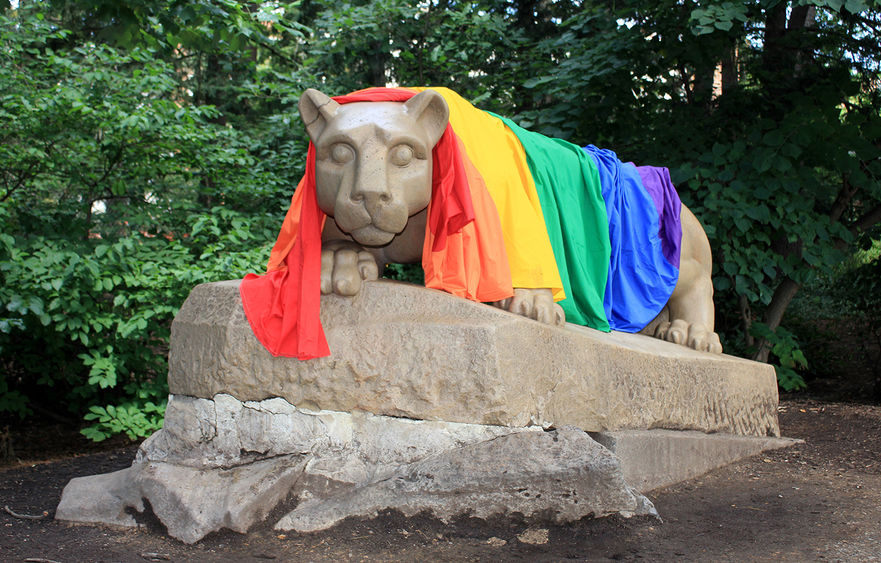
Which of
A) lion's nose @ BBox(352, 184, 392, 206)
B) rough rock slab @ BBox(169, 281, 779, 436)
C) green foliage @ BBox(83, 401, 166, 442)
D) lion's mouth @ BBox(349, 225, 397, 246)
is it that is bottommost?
green foliage @ BBox(83, 401, 166, 442)

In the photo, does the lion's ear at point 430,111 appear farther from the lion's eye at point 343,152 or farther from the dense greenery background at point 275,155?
the dense greenery background at point 275,155

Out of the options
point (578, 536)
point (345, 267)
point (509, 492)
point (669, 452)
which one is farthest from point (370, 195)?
point (669, 452)

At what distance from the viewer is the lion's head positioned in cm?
283

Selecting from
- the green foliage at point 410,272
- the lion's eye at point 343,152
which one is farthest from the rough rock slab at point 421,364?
the green foliage at point 410,272

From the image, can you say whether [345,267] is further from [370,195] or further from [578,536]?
[578,536]

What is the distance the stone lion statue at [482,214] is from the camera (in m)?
2.91

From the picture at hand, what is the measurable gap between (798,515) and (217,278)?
357 cm

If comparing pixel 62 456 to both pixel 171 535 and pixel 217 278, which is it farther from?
pixel 171 535

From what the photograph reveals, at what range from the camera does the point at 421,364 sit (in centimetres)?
294

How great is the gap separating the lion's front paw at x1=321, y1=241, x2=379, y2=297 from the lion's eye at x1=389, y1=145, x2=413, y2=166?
0.47 metres

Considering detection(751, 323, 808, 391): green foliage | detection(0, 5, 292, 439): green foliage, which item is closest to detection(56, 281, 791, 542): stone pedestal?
detection(0, 5, 292, 439): green foliage

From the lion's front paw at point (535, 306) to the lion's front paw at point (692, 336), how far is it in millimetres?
1368

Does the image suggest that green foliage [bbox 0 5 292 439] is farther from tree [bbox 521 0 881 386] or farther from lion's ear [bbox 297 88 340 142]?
tree [bbox 521 0 881 386]

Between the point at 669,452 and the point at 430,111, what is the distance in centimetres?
191
